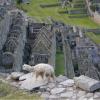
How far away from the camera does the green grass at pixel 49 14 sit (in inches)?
2901

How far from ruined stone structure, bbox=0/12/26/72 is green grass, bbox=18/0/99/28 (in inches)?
576

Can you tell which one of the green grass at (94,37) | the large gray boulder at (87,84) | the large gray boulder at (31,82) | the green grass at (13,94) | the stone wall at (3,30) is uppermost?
the large gray boulder at (87,84)

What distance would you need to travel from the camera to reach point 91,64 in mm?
44719

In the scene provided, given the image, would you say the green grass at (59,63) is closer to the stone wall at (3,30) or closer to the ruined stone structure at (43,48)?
the ruined stone structure at (43,48)

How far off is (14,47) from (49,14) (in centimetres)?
3499

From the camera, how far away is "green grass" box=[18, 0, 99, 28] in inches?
2901

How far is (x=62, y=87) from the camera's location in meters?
15.2

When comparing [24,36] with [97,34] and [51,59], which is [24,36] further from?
[97,34]

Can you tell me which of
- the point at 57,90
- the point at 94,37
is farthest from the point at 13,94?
the point at 94,37

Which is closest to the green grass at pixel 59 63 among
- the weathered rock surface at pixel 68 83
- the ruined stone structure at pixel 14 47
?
the ruined stone structure at pixel 14 47

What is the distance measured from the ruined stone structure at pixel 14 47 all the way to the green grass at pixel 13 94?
21334mm

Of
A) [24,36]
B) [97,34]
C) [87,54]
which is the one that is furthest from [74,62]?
[97,34]

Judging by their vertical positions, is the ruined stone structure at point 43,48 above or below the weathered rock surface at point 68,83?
below

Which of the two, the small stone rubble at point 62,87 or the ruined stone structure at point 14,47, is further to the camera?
the ruined stone structure at point 14,47
